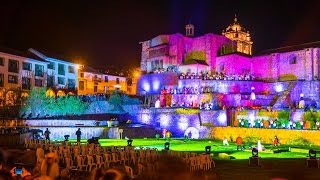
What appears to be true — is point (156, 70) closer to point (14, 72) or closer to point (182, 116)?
point (182, 116)

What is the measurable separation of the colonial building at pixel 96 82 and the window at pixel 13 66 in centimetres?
1666

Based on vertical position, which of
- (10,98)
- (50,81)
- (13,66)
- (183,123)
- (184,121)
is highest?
(13,66)

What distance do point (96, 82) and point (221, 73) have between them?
95.3 feet

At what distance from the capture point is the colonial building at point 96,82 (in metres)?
82.1

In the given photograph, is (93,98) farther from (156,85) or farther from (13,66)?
(13,66)

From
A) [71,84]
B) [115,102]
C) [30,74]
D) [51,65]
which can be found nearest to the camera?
[115,102]

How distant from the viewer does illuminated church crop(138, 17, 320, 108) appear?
2291 inches

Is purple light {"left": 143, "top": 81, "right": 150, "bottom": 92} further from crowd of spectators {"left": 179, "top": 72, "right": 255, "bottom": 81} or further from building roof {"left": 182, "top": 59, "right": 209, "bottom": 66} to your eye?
crowd of spectators {"left": 179, "top": 72, "right": 255, "bottom": 81}

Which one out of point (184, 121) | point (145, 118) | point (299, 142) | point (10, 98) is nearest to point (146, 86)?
point (145, 118)

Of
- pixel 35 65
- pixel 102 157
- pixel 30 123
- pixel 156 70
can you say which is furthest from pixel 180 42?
pixel 102 157

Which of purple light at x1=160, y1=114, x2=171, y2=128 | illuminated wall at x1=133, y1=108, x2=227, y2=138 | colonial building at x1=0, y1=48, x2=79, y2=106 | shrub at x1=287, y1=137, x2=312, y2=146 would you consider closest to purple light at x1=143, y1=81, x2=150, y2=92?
illuminated wall at x1=133, y1=108, x2=227, y2=138

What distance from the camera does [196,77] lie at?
6312cm

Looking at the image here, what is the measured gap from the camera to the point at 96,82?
8488 cm

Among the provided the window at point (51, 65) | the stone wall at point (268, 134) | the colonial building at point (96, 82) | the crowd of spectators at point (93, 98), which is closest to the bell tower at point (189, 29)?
the colonial building at point (96, 82)
